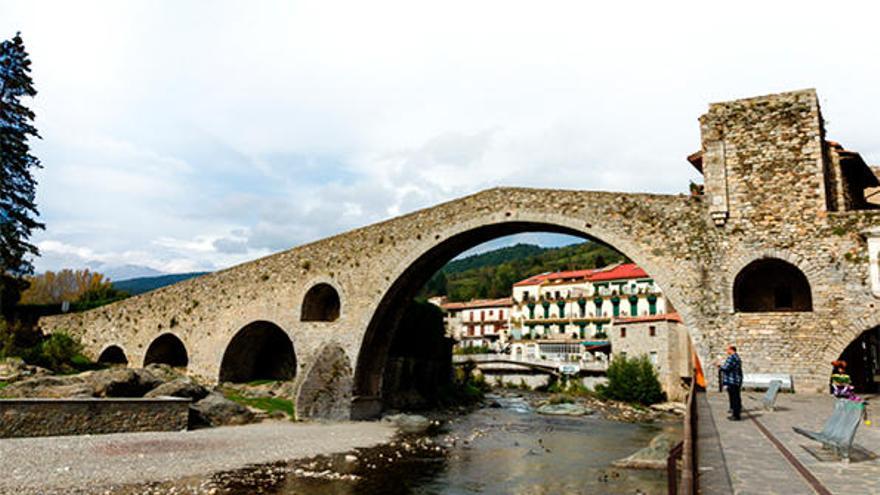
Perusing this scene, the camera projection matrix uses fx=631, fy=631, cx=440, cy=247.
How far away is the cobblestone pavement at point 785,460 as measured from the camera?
6.00 m

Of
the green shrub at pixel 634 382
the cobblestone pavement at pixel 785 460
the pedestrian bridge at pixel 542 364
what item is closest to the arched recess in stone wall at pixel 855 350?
the cobblestone pavement at pixel 785 460

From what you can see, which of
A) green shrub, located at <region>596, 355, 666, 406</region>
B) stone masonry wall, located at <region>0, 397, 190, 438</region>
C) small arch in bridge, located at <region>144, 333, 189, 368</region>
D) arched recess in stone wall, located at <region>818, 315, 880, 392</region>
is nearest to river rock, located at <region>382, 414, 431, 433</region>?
stone masonry wall, located at <region>0, 397, 190, 438</region>

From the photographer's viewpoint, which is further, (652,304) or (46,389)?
(652,304)

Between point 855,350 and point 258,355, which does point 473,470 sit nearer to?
point 855,350

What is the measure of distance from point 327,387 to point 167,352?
11.9m

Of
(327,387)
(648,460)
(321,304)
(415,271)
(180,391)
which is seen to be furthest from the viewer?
(321,304)

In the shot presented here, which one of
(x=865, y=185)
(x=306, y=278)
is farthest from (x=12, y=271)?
(x=865, y=185)

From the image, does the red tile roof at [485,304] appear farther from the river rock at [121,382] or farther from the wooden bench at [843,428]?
the wooden bench at [843,428]

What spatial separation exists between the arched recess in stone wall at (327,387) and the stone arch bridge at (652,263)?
51 mm

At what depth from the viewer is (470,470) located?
1492cm

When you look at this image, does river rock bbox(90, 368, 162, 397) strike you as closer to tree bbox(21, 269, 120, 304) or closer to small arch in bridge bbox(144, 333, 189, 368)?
small arch in bridge bbox(144, 333, 189, 368)

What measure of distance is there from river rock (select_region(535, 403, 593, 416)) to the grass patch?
13288 mm

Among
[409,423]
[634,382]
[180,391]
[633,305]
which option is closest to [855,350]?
[409,423]

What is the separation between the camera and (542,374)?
5031 cm
